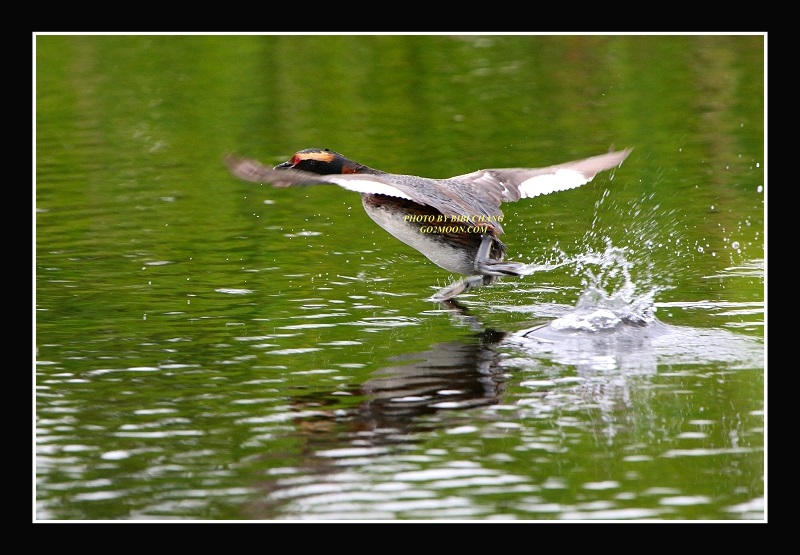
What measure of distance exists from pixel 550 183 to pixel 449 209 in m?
2.00

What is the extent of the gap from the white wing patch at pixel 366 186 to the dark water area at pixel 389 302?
1.40 metres

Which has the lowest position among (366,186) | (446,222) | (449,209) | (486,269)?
(486,269)

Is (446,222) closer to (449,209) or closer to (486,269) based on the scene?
(449,209)

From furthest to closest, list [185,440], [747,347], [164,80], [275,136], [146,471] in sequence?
1. [164,80]
2. [275,136]
3. [747,347]
4. [185,440]
5. [146,471]

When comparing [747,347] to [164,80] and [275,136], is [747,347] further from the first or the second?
[164,80]

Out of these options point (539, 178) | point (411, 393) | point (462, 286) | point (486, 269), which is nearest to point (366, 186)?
point (486, 269)

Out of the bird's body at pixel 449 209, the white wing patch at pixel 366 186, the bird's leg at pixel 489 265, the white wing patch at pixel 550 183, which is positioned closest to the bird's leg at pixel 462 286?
the bird's body at pixel 449 209

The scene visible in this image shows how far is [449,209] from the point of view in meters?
11.3

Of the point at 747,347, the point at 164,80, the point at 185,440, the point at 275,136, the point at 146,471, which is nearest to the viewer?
the point at 146,471

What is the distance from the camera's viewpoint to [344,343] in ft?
35.9

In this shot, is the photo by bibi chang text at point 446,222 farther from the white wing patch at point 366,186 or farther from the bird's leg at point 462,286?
the white wing patch at point 366,186

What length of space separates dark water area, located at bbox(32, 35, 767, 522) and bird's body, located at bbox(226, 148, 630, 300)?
1.56 ft

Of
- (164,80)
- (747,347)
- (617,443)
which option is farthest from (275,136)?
(617,443)

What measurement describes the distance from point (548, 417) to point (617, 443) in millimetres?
666
